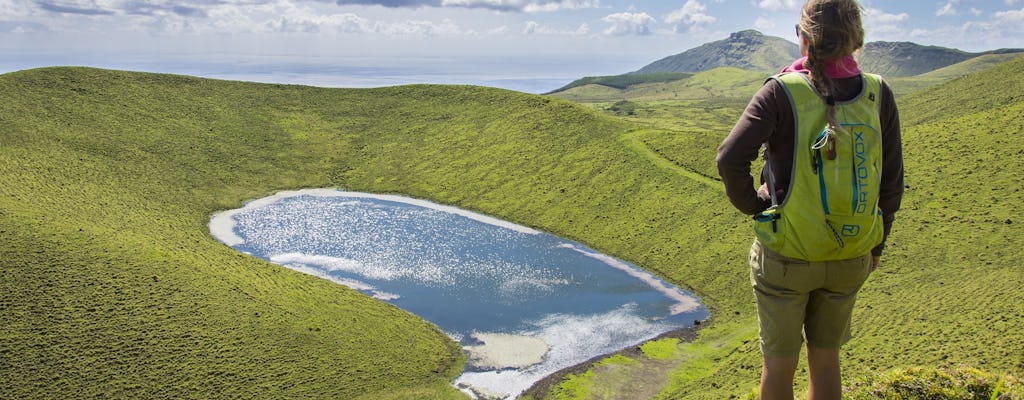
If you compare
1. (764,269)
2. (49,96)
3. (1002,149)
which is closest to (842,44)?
(764,269)

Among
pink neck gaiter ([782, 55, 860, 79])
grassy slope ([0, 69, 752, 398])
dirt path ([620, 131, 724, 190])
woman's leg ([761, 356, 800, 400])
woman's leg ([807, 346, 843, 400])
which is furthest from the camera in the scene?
dirt path ([620, 131, 724, 190])

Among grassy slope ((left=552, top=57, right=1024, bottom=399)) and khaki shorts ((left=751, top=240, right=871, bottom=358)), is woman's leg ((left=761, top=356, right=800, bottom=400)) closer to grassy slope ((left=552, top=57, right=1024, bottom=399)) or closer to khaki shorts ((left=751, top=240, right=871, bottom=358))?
khaki shorts ((left=751, top=240, right=871, bottom=358))

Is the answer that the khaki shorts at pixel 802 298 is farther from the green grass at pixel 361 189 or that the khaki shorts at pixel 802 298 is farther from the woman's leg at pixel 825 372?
the green grass at pixel 361 189

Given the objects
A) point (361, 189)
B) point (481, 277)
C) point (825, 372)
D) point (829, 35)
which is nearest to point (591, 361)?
point (481, 277)

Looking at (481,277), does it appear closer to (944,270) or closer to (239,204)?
(944,270)

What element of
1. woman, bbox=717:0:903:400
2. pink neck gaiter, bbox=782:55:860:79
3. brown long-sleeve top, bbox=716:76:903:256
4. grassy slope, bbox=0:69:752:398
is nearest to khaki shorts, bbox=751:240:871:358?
woman, bbox=717:0:903:400

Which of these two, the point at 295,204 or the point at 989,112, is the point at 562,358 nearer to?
the point at 295,204
